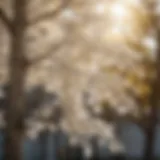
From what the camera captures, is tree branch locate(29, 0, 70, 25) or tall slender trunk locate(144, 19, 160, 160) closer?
tree branch locate(29, 0, 70, 25)

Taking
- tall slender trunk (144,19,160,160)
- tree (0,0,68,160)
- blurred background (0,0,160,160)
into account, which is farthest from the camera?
tall slender trunk (144,19,160,160)

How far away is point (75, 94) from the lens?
548 centimetres

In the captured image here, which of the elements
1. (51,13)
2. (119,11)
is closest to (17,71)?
(51,13)

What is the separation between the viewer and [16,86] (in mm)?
4922

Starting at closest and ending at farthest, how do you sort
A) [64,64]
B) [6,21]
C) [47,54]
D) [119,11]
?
[6,21] < [47,54] < [64,64] < [119,11]

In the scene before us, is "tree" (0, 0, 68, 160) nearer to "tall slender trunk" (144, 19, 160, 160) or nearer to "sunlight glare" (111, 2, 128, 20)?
"sunlight glare" (111, 2, 128, 20)

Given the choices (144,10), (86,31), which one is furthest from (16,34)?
(144,10)

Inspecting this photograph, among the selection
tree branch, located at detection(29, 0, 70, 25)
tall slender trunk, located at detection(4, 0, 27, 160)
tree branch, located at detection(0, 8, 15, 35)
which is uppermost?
tree branch, located at detection(29, 0, 70, 25)

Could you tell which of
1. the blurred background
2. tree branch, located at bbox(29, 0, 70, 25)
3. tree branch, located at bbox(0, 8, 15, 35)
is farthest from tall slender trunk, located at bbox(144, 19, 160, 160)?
tree branch, located at bbox(0, 8, 15, 35)

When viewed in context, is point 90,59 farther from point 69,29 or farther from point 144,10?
point 144,10

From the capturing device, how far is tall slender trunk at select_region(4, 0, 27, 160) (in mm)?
4691

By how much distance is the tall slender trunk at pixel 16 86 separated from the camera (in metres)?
4.69

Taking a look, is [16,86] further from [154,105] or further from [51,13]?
[154,105]

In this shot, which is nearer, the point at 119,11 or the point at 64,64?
the point at 64,64
